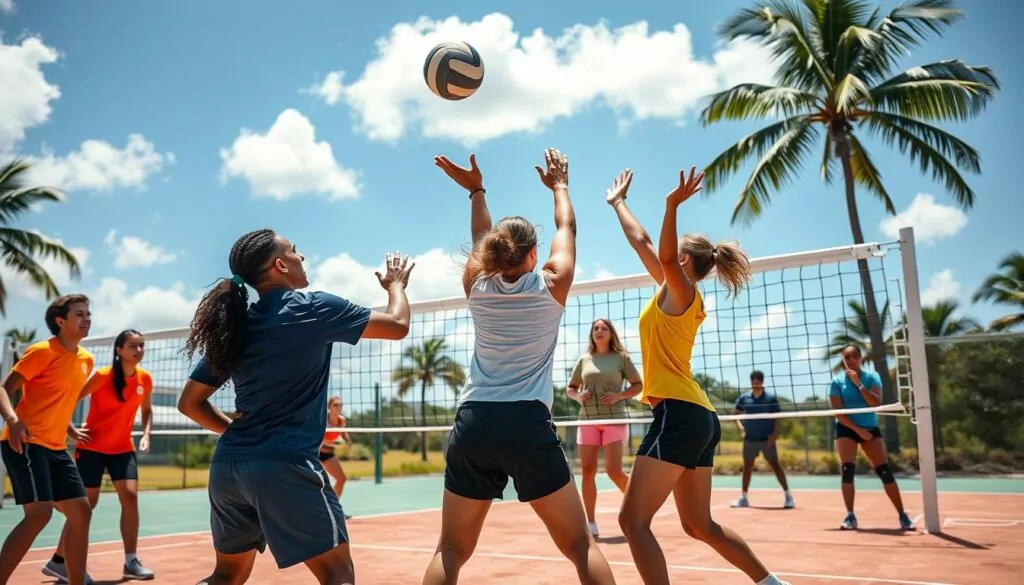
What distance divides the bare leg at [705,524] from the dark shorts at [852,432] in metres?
4.93

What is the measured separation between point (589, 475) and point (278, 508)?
17.2ft

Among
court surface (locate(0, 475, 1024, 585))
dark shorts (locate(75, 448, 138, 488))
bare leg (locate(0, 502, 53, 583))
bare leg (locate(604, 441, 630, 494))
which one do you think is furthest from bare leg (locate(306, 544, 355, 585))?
bare leg (locate(604, 441, 630, 494))

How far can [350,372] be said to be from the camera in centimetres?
1027

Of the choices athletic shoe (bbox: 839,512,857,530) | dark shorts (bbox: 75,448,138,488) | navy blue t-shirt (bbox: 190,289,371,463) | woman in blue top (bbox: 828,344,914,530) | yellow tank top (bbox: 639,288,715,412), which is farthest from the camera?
athletic shoe (bbox: 839,512,857,530)

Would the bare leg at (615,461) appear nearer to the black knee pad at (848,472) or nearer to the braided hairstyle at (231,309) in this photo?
the black knee pad at (848,472)

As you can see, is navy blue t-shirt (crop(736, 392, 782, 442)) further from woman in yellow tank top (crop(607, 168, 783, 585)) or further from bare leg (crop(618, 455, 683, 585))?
bare leg (crop(618, 455, 683, 585))

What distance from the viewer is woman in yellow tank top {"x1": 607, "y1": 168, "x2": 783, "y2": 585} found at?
3.59 metres

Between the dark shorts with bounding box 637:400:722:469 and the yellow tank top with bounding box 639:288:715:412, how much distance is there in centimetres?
5

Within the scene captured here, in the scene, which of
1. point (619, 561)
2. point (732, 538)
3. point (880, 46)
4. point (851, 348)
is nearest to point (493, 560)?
point (619, 561)

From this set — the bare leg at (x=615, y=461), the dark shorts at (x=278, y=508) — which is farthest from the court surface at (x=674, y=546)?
the dark shorts at (x=278, y=508)

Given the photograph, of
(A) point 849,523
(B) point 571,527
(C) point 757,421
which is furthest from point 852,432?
(B) point 571,527

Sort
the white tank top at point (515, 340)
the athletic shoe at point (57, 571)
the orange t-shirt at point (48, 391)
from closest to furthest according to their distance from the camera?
the white tank top at point (515, 340) → the orange t-shirt at point (48, 391) → the athletic shoe at point (57, 571)

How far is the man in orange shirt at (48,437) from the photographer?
457 cm

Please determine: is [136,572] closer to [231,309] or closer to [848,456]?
[231,309]
